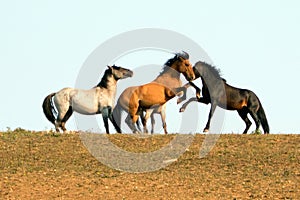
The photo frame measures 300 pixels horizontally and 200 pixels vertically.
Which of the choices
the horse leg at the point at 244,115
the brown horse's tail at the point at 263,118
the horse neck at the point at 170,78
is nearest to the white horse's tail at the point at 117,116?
the horse neck at the point at 170,78

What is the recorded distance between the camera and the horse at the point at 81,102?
3028 centimetres

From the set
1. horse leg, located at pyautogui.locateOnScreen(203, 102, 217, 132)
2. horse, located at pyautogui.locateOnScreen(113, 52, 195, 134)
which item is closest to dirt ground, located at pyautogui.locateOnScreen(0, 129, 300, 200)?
horse leg, located at pyautogui.locateOnScreen(203, 102, 217, 132)

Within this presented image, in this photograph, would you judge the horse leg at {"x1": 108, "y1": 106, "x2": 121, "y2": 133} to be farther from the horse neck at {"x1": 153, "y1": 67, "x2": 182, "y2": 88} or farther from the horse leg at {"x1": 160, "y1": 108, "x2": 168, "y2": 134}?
the horse neck at {"x1": 153, "y1": 67, "x2": 182, "y2": 88}

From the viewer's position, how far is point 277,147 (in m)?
26.2

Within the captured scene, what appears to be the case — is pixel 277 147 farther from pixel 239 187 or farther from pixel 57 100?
pixel 57 100

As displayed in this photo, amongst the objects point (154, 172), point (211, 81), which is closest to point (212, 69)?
point (211, 81)

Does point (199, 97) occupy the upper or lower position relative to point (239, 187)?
upper

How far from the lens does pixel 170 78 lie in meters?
31.3

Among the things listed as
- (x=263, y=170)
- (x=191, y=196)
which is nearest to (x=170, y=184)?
(x=191, y=196)

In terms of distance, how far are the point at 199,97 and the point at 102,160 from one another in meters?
5.91

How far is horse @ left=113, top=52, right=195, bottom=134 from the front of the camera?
3072 centimetres

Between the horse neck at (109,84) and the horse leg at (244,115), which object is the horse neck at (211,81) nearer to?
the horse leg at (244,115)

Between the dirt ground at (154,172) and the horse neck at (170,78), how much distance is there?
4.18 metres

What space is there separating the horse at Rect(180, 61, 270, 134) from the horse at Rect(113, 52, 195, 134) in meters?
0.42
